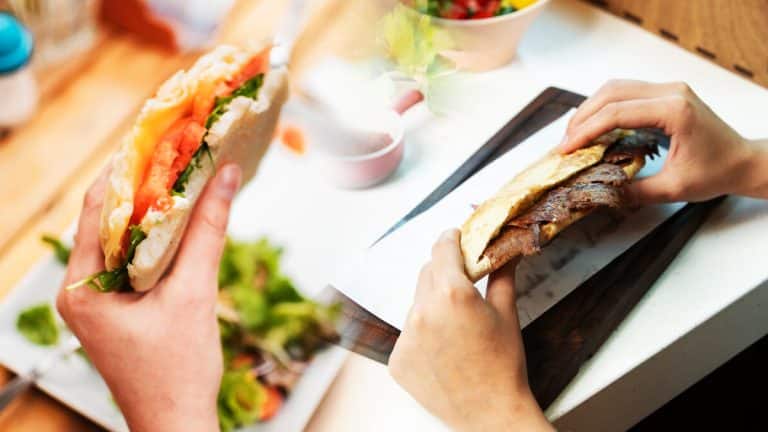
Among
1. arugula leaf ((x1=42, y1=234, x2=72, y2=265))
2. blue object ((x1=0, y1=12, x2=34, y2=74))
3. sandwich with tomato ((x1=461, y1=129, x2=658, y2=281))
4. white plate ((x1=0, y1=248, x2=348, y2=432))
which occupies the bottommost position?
white plate ((x1=0, y1=248, x2=348, y2=432))

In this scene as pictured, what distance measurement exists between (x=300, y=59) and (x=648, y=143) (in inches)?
16.2

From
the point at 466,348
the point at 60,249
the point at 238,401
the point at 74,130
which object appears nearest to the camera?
the point at 466,348

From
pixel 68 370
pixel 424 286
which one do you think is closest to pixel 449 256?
pixel 424 286

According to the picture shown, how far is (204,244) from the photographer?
0.76 metres

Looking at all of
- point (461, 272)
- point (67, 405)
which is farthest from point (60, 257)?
point (461, 272)

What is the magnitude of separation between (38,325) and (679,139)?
0.77 m

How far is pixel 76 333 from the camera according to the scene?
0.77m

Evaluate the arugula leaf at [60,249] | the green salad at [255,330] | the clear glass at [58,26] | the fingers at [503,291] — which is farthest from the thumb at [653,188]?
the clear glass at [58,26]

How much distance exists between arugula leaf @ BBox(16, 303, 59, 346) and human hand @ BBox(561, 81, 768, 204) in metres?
0.69

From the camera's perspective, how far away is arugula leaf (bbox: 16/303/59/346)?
110 centimetres

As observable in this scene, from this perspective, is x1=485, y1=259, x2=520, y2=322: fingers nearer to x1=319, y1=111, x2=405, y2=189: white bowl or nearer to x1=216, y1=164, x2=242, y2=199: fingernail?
x1=319, y1=111, x2=405, y2=189: white bowl

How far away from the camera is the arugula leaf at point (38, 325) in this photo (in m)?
1.10

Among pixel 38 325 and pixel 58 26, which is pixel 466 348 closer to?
pixel 38 325

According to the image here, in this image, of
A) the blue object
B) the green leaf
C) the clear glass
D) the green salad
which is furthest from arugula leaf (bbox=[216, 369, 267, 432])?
the clear glass
